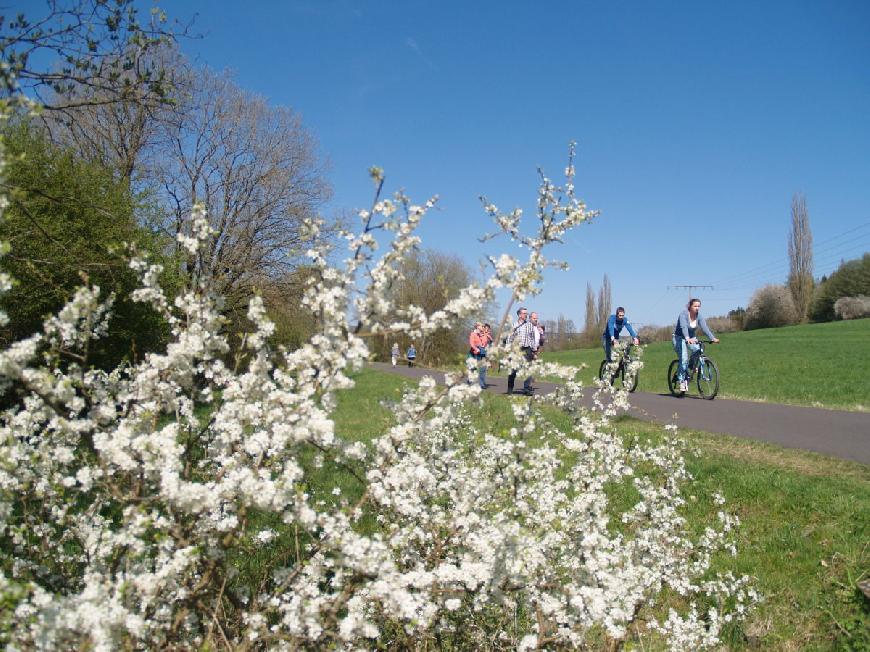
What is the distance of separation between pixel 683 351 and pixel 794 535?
8.36m

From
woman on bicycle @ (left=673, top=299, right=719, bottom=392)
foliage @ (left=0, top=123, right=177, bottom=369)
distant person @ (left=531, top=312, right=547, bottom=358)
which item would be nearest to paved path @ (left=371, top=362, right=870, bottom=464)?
woman on bicycle @ (left=673, top=299, right=719, bottom=392)

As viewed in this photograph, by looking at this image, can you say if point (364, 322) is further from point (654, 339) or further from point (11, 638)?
point (654, 339)

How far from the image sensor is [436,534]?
11.0ft

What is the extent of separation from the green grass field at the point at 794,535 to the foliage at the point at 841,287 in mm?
63510

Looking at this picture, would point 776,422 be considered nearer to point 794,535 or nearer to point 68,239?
point 794,535

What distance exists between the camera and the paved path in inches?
303

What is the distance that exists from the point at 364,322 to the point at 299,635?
1304 mm

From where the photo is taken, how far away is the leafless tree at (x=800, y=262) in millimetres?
63625

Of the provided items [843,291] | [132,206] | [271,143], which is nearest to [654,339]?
[843,291]

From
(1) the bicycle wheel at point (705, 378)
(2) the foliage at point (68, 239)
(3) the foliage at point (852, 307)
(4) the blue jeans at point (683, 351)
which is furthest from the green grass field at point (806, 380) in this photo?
(3) the foliage at point (852, 307)

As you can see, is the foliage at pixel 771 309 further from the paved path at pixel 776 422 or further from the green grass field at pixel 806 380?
the paved path at pixel 776 422

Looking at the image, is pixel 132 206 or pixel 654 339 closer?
pixel 132 206

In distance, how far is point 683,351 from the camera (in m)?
12.9

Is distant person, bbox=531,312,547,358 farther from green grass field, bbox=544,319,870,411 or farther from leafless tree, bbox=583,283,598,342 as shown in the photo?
leafless tree, bbox=583,283,598,342
